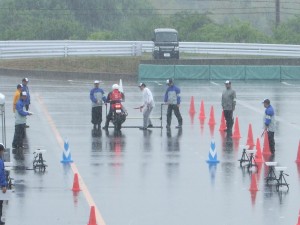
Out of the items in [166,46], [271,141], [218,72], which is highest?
[166,46]

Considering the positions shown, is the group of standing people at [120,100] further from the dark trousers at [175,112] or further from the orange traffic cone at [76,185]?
the orange traffic cone at [76,185]

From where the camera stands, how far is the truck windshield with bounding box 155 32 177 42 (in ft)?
201

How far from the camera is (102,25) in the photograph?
100 metres

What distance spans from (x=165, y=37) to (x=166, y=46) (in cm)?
151

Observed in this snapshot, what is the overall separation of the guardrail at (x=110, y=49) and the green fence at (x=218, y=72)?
28.0 feet

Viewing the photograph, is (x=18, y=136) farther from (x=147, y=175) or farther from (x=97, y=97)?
(x=97, y=97)

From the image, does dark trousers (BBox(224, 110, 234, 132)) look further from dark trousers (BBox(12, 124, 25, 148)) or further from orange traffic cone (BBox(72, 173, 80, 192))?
orange traffic cone (BBox(72, 173, 80, 192))

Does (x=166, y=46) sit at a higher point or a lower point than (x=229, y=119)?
higher

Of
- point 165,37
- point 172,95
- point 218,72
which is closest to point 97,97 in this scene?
point 172,95

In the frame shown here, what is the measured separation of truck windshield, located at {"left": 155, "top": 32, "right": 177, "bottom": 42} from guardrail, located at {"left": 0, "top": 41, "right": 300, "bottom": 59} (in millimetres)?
2078

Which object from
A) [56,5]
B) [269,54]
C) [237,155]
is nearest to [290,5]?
[56,5]

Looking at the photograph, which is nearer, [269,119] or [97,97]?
[269,119]

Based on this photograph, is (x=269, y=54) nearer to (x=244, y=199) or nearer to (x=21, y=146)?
(x=21, y=146)

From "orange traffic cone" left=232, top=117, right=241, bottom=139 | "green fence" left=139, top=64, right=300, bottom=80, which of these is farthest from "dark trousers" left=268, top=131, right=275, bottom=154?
"green fence" left=139, top=64, right=300, bottom=80
